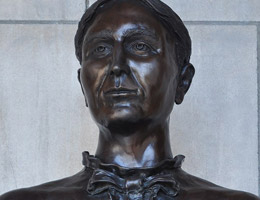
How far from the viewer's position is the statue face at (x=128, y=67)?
385cm

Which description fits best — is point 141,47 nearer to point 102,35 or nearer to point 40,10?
point 102,35

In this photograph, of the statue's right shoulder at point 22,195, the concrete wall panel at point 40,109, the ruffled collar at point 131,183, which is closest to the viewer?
the ruffled collar at point 131,183

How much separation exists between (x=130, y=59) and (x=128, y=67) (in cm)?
4

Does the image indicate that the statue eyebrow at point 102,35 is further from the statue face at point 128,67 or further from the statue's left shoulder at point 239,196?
the statue's left shoulder at point 239,196

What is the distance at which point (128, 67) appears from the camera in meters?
3.88

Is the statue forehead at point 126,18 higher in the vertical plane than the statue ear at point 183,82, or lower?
higher

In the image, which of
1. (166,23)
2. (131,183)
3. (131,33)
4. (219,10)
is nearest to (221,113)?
(219,10)

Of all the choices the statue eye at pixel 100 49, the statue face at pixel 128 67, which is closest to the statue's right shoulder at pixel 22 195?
the statue face at pixel 128 67

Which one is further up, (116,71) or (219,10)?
(219,10)

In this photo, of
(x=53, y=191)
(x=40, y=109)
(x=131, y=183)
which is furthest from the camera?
(x=40, y=109)

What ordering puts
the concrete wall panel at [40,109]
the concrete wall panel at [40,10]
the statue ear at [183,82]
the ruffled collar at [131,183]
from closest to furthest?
the ruffled collar at [131,183]
the statue ear at [183,82]
the concrete wall panel at [40,109]
the concrete wall panel at [40,10]

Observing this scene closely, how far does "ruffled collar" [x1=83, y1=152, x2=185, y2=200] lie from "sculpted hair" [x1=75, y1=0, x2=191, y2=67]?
1.58ft

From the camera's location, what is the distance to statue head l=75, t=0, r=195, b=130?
152 inches

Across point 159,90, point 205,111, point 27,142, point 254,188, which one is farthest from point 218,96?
point 159,90
